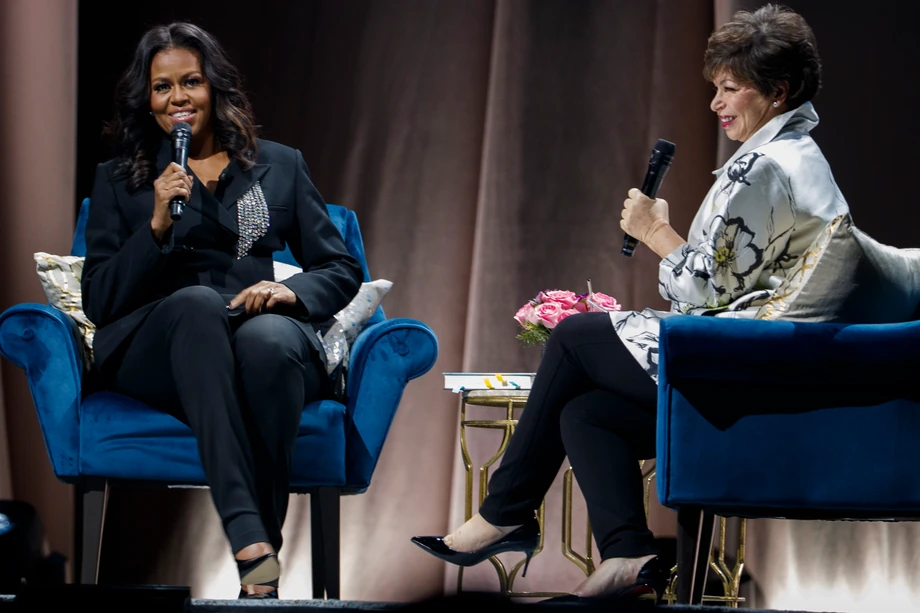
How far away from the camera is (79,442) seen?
1.92m

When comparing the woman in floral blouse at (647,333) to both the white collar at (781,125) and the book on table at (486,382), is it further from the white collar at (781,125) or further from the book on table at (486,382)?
the book on table at (486,382)

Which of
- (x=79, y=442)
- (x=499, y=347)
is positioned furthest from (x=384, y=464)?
(x=79, y=442)

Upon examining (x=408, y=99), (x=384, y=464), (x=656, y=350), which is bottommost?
(x=384, y=464)

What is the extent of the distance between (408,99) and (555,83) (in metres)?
0.45

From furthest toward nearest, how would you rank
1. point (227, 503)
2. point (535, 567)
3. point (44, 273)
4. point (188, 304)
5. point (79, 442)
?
1. point (535, 567)
2. point (44, 273)
3. point (79, 442)
4. point (188, 304)
5. point (227, 503)

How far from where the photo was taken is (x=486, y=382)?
2.32 m

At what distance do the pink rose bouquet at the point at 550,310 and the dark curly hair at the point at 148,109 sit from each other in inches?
29.3

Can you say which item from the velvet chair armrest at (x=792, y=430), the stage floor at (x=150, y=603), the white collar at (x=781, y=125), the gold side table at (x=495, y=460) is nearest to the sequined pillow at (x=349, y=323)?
the gold side table at (x=495, y=460)

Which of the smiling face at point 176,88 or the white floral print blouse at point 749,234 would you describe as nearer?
the white floral print blouse at point 749,234

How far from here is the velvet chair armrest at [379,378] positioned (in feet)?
6.65

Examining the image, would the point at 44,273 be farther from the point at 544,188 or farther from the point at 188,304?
the point at 544,188

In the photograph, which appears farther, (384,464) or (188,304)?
(384,464)

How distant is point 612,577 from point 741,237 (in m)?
0.58

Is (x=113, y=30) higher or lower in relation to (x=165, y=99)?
higher
